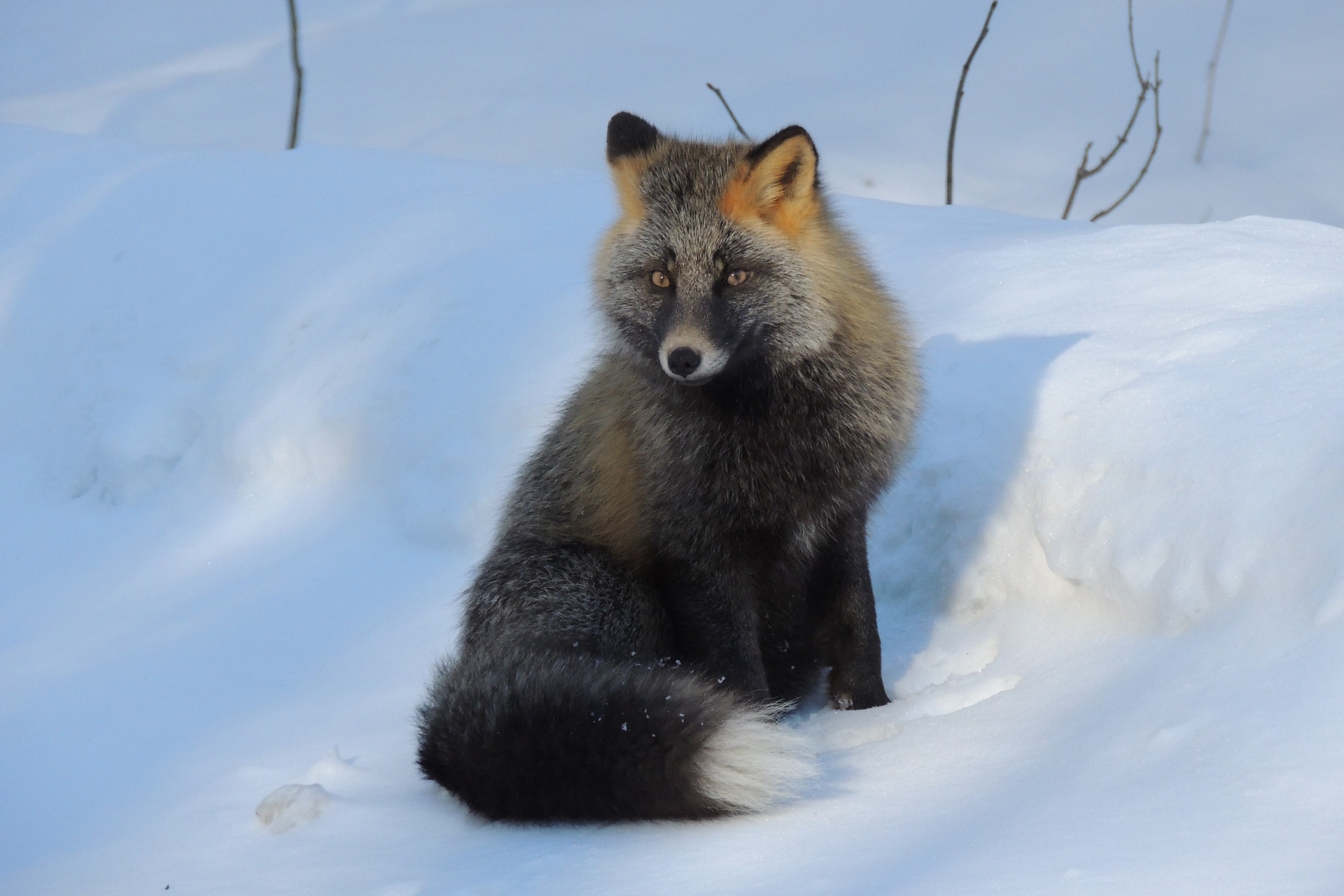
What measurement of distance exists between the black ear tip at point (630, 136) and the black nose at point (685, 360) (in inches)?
32.7

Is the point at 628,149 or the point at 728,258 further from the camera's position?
the point at 628,149

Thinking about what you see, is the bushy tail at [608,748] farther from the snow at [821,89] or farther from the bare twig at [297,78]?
the bare twig at [297,78]

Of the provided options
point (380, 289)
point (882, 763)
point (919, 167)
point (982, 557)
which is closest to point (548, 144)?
point (919, 167)

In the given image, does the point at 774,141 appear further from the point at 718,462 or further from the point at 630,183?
the point at 718,462

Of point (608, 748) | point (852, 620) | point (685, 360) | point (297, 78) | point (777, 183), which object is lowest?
point (608, 748)

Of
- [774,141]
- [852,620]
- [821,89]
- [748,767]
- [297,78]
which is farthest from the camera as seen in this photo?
[821,89]

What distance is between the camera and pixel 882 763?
2719mm

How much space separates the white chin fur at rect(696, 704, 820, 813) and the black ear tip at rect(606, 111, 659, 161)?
174 centimetres

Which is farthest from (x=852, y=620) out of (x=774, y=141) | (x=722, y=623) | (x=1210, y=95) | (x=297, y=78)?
(x=297, y=78)

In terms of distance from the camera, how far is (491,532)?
15.1ft

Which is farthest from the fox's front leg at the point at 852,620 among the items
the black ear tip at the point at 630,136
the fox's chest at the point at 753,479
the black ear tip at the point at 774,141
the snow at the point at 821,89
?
the snow at the point at 821,89

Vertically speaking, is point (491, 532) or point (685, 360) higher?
point (685, 360)

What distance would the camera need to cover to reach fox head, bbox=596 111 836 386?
10.1ft

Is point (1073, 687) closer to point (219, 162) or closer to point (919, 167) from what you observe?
point (219, 162)
